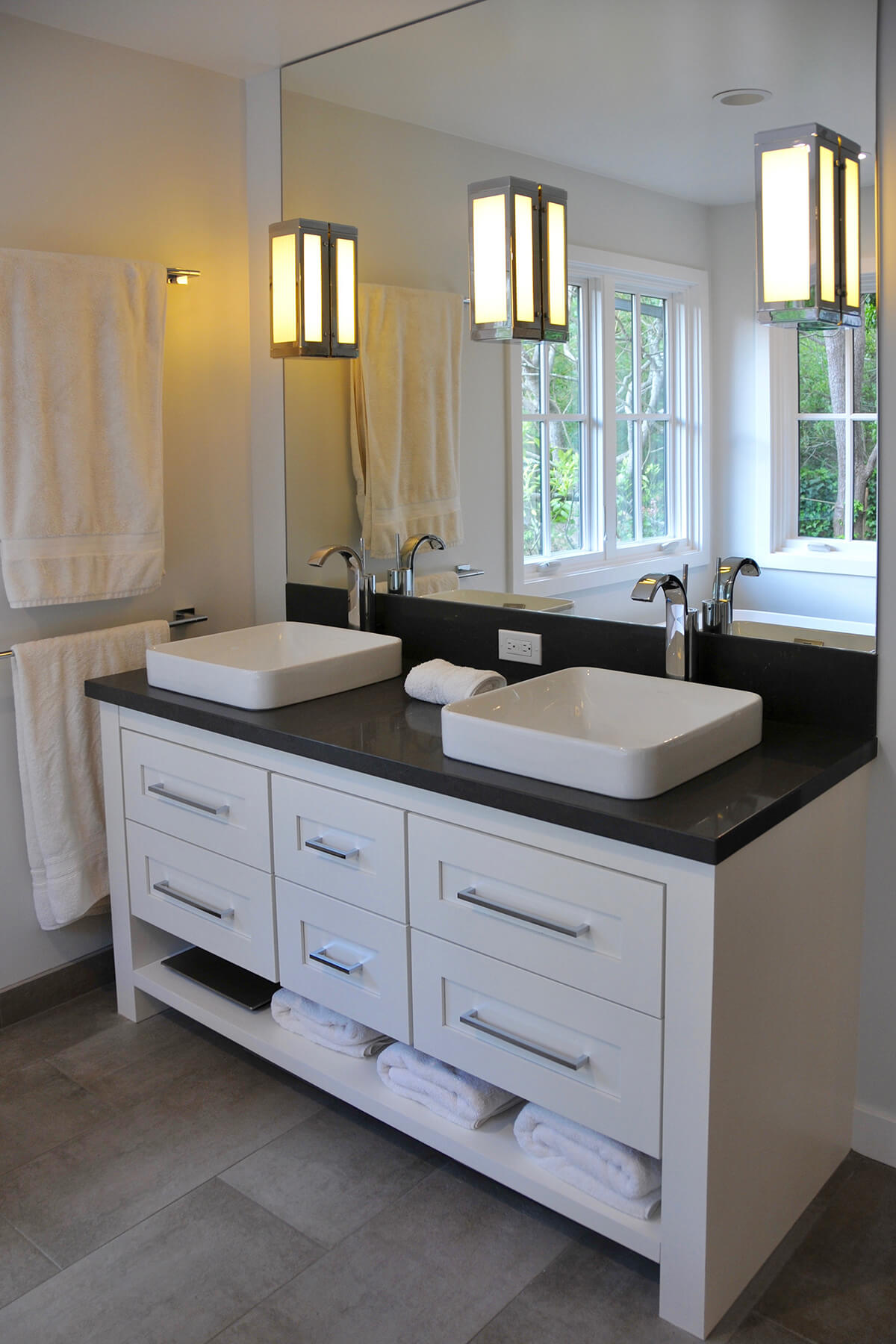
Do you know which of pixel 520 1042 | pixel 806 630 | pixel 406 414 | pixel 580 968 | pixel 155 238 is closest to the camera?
pixel 580 968

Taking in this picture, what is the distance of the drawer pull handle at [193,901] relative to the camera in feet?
7.76

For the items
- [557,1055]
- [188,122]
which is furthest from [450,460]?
[557,1055]

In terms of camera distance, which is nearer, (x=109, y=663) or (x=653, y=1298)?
(x=653, y=1298)

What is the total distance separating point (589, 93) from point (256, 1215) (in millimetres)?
2203

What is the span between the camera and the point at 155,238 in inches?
108

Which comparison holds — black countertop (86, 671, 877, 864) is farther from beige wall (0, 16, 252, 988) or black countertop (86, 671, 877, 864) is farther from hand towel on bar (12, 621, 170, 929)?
beige wall (0, 16, 252, 988)

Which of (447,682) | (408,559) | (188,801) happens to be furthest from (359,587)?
(188,801)

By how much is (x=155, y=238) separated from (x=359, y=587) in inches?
39.0

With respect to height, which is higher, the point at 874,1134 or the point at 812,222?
the point at 812,222

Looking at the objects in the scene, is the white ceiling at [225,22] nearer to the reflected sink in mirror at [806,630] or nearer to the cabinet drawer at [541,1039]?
the reflected sink in mirror at [806,630]

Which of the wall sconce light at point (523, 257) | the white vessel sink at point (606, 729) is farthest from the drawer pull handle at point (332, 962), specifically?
the wall sconce light at point (523, 257)

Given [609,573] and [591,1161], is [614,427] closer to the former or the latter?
[609,573]

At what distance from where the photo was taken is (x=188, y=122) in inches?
109

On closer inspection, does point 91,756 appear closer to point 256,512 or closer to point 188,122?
point 256,512
